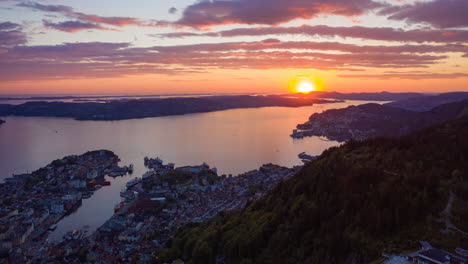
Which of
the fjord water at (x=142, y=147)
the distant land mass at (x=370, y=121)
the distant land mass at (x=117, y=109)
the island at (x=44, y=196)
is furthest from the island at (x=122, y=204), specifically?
the distant land mass at (x=117, y=109)

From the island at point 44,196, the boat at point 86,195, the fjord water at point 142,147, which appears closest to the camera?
the island at point 44,196

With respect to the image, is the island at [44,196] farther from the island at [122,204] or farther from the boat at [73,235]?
the boat at [73,235]

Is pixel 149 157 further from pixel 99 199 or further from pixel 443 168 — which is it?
pixel 443 168

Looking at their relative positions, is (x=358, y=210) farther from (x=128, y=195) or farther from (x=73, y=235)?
(x=128, y=195)

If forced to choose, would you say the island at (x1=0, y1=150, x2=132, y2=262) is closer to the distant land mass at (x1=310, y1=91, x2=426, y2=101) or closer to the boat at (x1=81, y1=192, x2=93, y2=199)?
the boat at (x1=81, y1=192, x2=93, y2=199)

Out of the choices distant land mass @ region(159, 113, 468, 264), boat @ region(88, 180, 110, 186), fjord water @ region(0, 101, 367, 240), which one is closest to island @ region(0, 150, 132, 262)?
boat @ region(88, 180, 110, 186)

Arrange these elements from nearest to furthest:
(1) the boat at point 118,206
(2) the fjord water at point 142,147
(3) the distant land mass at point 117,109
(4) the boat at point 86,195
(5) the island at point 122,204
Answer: (5) the island at point 122,204
(1) the boat at point 118,206
(4) the boat at point 86,195
(2) the fjord water at point 142,147
(3) the distant land mass at point 117,109
